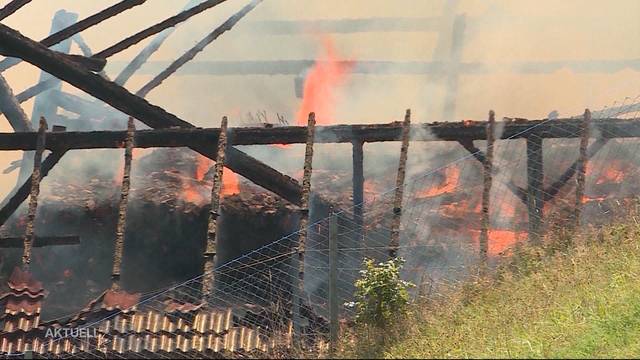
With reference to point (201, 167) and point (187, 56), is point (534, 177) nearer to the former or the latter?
point (201, 167)

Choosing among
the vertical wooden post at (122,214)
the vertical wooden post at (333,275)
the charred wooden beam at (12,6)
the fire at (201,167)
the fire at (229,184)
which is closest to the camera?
the vertical wooden post at (333,275)

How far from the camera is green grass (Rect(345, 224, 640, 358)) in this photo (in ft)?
29.1

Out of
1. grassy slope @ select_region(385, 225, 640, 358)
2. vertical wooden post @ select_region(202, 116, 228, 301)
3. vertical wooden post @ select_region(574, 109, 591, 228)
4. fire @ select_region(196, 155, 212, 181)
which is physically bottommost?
grassy slope @ select_region(385, 225, 640, 358)

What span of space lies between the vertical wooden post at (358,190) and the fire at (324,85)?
4.76 m

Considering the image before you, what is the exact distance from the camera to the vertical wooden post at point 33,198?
44.5 ft

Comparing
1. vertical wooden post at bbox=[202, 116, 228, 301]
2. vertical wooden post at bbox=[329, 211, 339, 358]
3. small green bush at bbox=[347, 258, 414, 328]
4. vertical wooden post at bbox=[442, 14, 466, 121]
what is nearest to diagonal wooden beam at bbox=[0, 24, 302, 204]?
vertical wooden post at bbox=[202, 116, 228, 301]

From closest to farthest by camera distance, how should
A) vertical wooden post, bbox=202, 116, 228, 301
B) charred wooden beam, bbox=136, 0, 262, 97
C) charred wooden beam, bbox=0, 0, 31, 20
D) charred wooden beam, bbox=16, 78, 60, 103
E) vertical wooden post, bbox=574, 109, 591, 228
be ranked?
vertical wooden post, bbox=202, 116, 228, 301, vertical wooden post, bbox=574, 109, 591, 228, charred wooden beam, bbox=0, 0, 31, 20, charred wooden beam, bbox=136, 0, 262, 97, charred wooden beam, bbox=16, 78, 60, 103

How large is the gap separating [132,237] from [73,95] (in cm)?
557

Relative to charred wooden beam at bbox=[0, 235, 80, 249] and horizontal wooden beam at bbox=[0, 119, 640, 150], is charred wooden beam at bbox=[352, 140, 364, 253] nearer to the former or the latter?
horizontal wooden beam at bbox=[0, 119, 640, 150]

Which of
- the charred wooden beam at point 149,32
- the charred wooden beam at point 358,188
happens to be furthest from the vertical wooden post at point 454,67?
the charred wooden beam at point 149,32

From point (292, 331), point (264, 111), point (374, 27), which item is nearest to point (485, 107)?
point (374, 27)

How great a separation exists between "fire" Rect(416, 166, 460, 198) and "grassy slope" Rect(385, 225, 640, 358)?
4641 mm

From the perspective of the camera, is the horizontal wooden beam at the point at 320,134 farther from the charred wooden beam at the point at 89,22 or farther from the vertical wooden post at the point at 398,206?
the charred wooden beam at the point at 89,22

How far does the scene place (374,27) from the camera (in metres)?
22.1
